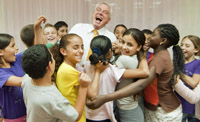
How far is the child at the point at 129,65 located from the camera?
1324 mm

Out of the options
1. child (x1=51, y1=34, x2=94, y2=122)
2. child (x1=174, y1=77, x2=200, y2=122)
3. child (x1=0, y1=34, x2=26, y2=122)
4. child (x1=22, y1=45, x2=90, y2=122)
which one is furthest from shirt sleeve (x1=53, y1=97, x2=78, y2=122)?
child (x1=174, y1=77, x2=200, y2=122)

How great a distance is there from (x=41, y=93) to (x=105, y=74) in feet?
1.70

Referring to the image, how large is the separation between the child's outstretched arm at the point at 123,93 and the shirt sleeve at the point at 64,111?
0.75ft

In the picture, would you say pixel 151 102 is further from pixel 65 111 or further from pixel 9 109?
pixel 9 109

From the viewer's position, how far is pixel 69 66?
45.3 inches

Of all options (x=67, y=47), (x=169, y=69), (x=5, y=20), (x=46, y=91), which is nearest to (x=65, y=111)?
(x=46, y=91)

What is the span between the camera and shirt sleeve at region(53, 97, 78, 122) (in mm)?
948

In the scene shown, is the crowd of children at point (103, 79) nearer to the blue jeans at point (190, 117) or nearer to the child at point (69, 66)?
the child at point (69, 66)

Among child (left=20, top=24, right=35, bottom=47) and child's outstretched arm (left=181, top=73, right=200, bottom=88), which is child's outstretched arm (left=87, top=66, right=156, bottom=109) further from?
child (left=20, top=24, right=35, bottom=47)

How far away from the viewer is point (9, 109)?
1.32 metres

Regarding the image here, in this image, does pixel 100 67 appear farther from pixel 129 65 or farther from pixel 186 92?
pixel 186 92

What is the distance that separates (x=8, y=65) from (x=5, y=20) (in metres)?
2.57

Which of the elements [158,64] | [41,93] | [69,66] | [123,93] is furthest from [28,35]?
[158,64]

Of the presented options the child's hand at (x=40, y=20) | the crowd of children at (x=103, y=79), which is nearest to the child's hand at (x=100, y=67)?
the crowd of children at (x=103, y=79)
